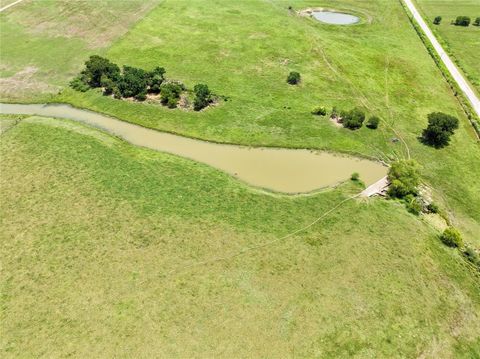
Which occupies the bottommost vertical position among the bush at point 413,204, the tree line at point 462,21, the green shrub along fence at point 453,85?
the bush at point 413,204

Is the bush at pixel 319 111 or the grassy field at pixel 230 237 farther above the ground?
the bush at pixel 319 111

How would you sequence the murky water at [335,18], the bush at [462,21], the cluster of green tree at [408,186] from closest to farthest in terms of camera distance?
1. the cluster of green tree at [408,186]
2. the bush at [462,21]
3. the murky water at [335,18]

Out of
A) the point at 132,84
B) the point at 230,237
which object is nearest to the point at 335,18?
the point at 132,84

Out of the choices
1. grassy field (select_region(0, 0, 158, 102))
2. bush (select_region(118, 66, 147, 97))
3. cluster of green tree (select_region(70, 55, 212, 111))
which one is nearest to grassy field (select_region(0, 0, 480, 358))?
grassy field (select_region(0, 0, 158, 102))

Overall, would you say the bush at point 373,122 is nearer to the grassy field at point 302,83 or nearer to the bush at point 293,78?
the grassy field at point 302,83

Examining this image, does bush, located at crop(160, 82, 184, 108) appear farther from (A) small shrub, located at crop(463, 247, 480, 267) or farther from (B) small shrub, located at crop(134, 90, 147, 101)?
(A) small shrub, located at crop(463, 247, 480, 267)

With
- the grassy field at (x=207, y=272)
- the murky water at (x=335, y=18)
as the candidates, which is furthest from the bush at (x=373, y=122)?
the murky water at (x=335, y=18)
